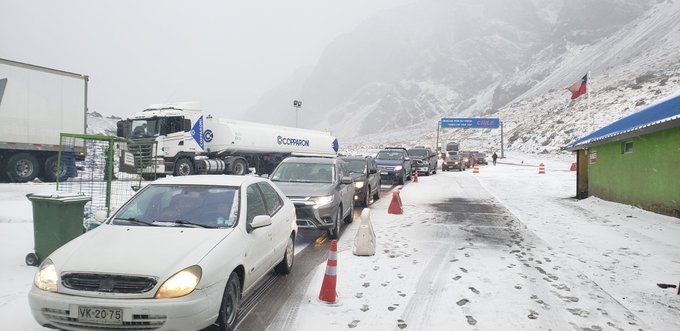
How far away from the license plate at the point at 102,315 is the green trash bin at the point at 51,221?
3.08 meters

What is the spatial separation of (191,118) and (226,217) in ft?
56.6

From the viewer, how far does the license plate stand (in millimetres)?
3471

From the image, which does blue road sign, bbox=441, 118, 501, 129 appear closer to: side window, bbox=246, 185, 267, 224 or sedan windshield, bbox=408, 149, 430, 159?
A: sedan windshield, bbox=408, 149, 430, 159

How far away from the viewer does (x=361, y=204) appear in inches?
543

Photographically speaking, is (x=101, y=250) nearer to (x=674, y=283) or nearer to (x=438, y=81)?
(x=674, y=283)

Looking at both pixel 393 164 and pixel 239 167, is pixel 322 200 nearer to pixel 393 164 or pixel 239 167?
pixel 393 164

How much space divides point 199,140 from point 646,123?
57.1 feet

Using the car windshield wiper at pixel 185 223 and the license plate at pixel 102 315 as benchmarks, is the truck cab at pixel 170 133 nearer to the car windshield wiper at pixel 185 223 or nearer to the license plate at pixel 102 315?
the car windshield wiper at pixel 185 223

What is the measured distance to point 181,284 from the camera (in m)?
3.64

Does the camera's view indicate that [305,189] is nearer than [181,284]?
No

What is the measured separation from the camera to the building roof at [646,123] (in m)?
10.4

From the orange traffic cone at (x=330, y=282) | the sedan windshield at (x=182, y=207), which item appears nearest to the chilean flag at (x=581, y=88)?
the orange traffic cone at (x=330, y=282)

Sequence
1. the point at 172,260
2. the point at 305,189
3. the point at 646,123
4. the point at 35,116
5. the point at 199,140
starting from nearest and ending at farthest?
the point at 172,260 < the point at 305,189 < the point at 646,123 < the point at 35,116 < the point at 199,140

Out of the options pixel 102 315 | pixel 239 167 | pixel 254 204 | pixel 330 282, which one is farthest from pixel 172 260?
pixel 239 167
